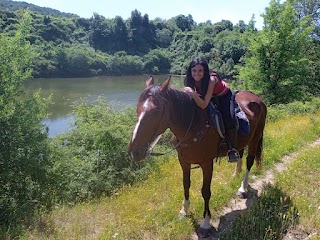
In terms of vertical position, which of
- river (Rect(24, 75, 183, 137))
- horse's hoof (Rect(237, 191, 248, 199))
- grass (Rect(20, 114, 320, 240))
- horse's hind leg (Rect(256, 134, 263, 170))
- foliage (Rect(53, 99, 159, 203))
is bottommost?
river (Rect(24, 75, 183, 137))

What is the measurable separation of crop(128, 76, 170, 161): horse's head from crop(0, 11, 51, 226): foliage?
142 inches

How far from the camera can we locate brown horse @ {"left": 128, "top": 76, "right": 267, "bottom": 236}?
10.5 feet

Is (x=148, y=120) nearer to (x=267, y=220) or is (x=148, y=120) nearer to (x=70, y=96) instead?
(x=267, y=220)

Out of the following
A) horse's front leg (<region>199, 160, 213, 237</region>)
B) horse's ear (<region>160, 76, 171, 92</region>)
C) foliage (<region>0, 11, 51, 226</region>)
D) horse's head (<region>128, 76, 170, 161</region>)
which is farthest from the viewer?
foliage (<region>0, 11, 51, 226</region>)

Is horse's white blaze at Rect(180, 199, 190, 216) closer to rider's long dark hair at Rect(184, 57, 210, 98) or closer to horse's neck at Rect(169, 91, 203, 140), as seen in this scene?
horse's neck at Rect(169, 91, 203, 140)

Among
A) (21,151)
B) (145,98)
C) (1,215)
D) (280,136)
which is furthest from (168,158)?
(145,98)

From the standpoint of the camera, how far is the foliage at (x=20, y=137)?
608 centimetres

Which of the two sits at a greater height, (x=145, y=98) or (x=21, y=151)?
(x=145, y=98)

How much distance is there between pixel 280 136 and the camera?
8844mm

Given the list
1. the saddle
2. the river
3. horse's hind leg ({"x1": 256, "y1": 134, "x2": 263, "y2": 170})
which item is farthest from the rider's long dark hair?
horse's hind leg ({"x1": 256, "y1": 134, "x2": 263, "y2": 170})

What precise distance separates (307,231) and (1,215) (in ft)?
17.1

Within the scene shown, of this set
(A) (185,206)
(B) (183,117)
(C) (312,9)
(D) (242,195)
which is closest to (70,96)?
(C) (312,9)

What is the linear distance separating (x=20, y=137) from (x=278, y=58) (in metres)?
17.0

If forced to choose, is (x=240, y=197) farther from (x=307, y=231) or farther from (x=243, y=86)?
(x=243, y=86)
